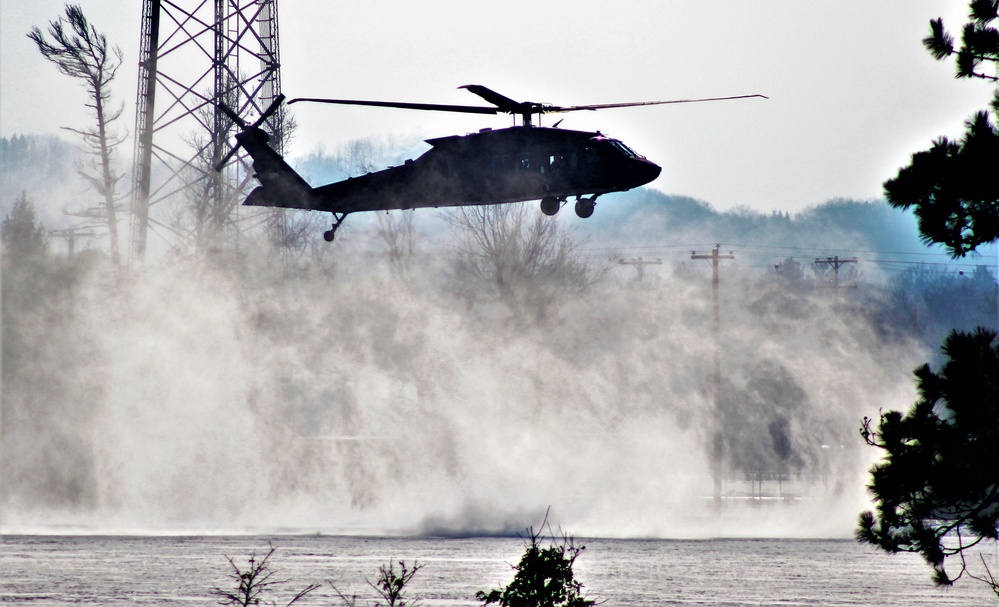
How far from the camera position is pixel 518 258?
71062 millimetres

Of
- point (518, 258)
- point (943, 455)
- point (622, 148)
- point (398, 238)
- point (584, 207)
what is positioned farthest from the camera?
point (398, 238)

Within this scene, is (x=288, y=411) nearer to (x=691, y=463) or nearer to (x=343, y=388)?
(x=343, y=388)

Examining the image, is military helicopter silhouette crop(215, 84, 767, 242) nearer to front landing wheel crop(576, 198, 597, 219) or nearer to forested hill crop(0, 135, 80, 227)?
front landing wheel crop(576, 198, 597, 219)

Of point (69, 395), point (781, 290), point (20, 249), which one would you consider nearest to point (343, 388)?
point (69, 395)

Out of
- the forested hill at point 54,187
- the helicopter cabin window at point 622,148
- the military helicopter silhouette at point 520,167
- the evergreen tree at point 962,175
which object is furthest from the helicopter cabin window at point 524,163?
the forested hill at point 54,187

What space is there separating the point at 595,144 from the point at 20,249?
43.6 meters

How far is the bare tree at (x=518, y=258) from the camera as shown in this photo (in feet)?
225

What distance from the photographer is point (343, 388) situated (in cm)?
6047

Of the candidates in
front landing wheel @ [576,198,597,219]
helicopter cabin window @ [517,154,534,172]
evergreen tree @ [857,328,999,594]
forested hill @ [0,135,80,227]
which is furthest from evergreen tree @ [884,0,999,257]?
forested hill @ [0,135,80,227]

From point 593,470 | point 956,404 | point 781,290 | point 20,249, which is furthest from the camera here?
point 781,290

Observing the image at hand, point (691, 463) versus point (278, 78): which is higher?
point (278, 78)

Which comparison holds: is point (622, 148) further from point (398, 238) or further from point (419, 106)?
point (398, 238)

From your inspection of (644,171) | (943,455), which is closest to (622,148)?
(644,171)

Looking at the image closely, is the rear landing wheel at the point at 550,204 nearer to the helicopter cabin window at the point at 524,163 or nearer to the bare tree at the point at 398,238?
the helicopter cabin window at the point at 524,163
